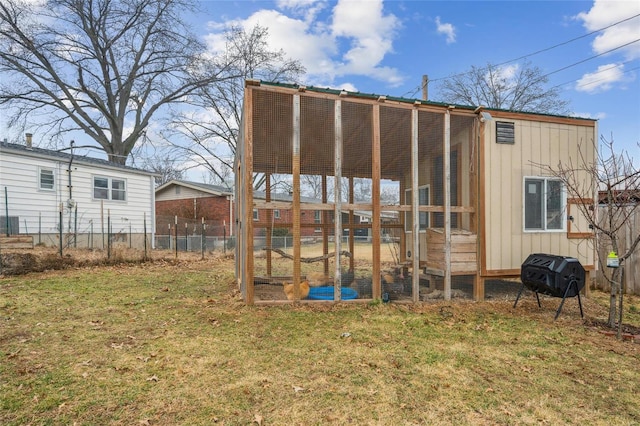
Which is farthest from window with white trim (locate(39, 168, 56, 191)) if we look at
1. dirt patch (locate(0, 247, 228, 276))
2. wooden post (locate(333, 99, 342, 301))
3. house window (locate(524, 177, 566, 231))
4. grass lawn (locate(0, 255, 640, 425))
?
house window (locate(524, 177, 566, 231))

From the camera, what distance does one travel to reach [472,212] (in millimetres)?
5902

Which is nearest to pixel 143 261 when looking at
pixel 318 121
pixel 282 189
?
pixel 282 189

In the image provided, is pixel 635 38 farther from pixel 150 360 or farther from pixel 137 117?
pixel 137 117

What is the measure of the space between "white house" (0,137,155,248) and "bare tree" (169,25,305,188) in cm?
566

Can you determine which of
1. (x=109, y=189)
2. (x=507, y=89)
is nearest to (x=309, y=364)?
(x=109, y=189)

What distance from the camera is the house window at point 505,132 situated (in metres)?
5.84

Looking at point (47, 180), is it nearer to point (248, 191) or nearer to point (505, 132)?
point (248, 191)

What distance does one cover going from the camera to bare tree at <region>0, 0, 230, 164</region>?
15555mm

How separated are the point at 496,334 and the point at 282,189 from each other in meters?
7.46

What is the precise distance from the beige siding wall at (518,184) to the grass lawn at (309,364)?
99 centimetres

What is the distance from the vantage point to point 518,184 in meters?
5.95

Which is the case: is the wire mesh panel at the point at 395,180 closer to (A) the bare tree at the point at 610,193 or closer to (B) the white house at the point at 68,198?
(A) the bare tree at the point at 610,193

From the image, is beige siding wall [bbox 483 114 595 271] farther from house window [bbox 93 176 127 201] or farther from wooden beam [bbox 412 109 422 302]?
house window [bbox 93 176 127 201]

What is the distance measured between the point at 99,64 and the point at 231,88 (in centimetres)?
659
